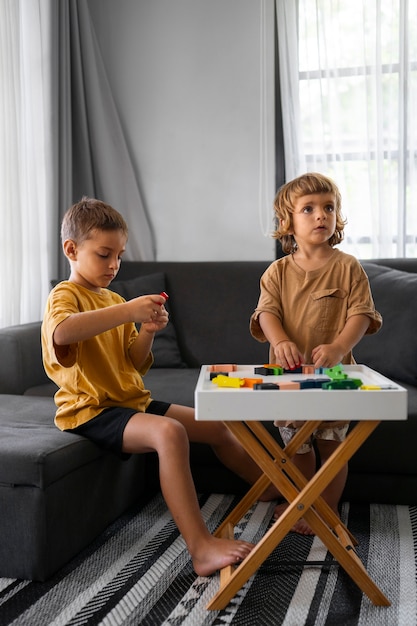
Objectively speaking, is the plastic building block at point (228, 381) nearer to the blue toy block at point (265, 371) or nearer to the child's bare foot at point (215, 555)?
the blue toy block at point (265, 371)

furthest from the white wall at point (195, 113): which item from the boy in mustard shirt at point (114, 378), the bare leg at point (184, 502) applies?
the bare leg at point (184, 502)

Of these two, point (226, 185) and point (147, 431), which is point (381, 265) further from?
point (147, 431)

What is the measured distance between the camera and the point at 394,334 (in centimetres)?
272

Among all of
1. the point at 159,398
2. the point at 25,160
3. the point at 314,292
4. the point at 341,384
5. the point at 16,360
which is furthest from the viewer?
the point at 25,160

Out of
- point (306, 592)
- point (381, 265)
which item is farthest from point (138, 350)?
point (381, 265)

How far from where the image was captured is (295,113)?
345 cm

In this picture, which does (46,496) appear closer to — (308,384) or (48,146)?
(308,384)

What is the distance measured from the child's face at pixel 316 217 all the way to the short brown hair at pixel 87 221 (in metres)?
0.52

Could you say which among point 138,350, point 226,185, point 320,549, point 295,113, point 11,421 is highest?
point 295,113

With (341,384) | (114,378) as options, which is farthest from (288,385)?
(114,378)

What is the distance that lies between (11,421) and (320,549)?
96 centimetres

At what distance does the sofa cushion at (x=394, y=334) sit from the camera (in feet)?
8.75

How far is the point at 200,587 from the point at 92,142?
7.98 feet

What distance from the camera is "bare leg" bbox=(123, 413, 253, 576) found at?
1809mm
